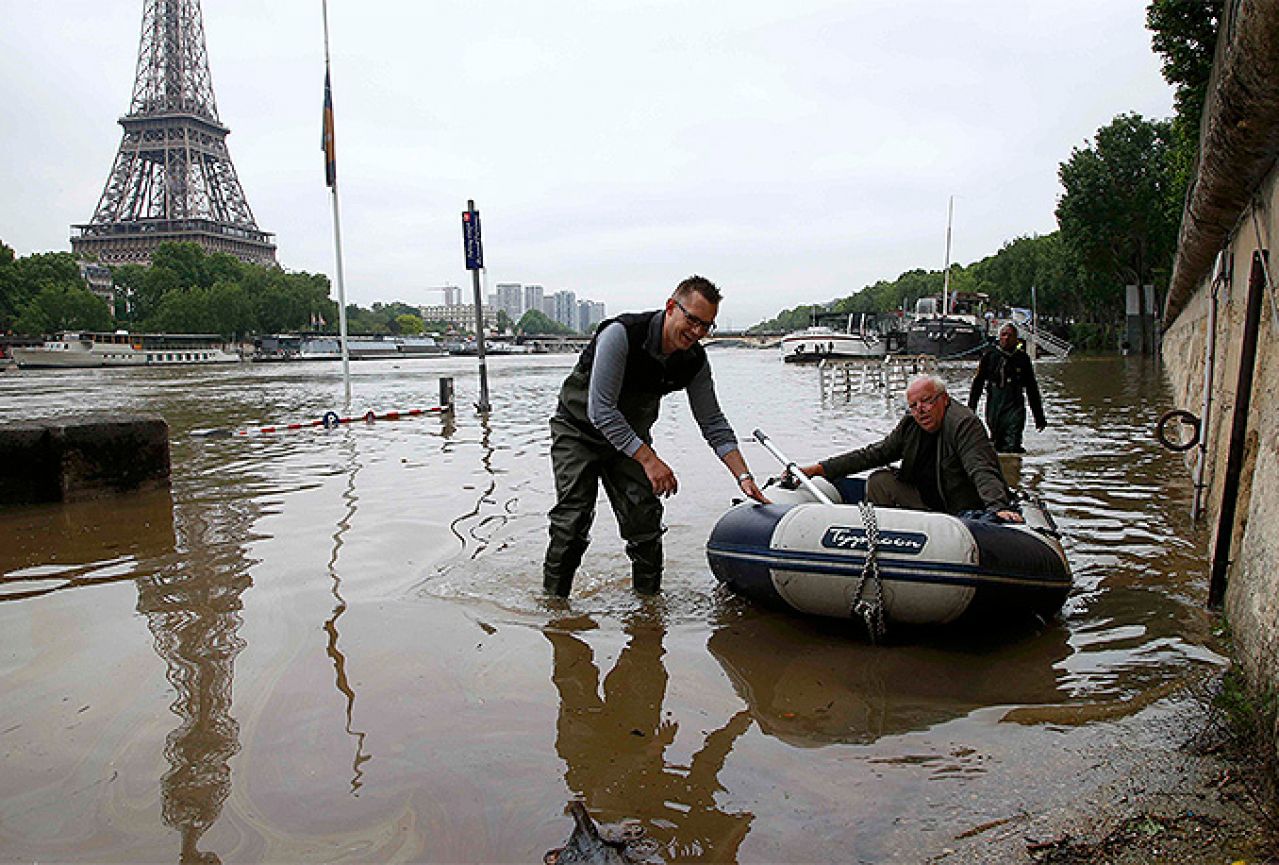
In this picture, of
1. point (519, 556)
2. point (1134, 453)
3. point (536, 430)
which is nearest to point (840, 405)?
point (536, 430)

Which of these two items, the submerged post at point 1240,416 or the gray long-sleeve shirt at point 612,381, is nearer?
the submerged post at point 1240,416

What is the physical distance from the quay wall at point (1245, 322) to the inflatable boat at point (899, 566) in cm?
88

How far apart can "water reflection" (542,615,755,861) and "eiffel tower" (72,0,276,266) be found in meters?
126

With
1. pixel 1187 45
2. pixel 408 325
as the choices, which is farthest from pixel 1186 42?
pixel 408 325

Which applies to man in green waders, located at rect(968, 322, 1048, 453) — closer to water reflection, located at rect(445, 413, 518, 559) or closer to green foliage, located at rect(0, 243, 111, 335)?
water reflection, located at rect(445, 413, 518, 559)

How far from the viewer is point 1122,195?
148 ft

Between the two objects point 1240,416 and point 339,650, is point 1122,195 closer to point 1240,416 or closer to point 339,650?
point 1240,416

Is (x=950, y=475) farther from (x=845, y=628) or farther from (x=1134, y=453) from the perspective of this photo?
(x=1134, y=453)

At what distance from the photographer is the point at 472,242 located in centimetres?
1827

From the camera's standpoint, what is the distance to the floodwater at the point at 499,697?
10.2 feet

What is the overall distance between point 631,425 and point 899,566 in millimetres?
1642

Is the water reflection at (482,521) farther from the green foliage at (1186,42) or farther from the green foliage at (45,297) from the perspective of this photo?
the green foliage at (45,297)

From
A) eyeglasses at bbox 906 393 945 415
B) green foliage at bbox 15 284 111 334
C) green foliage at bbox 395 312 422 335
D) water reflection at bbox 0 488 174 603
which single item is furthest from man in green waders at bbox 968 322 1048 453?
green foliage at bbox 395 312 422 335

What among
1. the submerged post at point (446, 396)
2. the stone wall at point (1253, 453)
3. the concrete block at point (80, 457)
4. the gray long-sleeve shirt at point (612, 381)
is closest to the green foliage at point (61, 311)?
the submerged post at point (446, 396)
